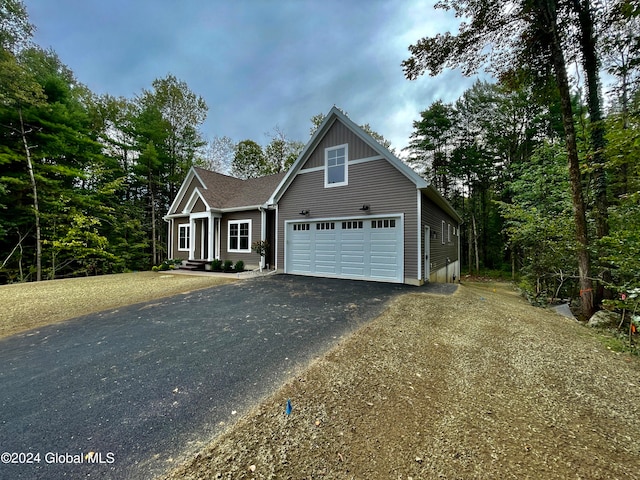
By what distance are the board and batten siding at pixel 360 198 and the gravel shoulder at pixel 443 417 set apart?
4.70 meters

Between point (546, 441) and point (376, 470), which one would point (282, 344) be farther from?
point (546, 441)

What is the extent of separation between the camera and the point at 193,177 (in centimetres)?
1461

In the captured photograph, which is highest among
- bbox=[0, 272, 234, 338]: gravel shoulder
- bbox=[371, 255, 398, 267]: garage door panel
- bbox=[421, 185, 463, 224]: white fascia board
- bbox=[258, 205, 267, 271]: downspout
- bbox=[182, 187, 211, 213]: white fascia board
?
bbox=[182, 187, 211, 213]: white fascia board

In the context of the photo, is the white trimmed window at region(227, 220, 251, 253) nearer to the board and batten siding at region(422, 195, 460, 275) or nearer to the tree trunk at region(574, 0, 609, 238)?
the board and batten siding at region(422, 195, 460, 275)

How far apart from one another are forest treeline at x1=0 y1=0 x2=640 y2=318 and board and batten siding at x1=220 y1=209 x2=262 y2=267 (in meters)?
5.91

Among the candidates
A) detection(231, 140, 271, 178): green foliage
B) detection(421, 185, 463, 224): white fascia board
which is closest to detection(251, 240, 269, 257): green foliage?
detection(421, 185, 463, 224): white fascia board

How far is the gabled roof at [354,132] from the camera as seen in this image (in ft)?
25.6

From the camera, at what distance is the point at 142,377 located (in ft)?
9.10

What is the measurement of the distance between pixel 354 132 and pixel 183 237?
11.9 meters

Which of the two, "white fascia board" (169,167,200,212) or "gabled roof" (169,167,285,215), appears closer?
"gabled roof" (169,167,285,215)

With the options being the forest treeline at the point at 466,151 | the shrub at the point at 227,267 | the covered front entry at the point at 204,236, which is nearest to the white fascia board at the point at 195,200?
the covered front entry at the point at 204,236

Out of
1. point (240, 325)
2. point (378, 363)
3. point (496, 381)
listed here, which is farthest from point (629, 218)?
point (240, 325)

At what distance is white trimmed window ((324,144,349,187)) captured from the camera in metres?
9.13

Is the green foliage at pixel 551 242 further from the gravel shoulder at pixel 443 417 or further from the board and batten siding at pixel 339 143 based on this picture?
the board and batten siding at pixel 339 143
